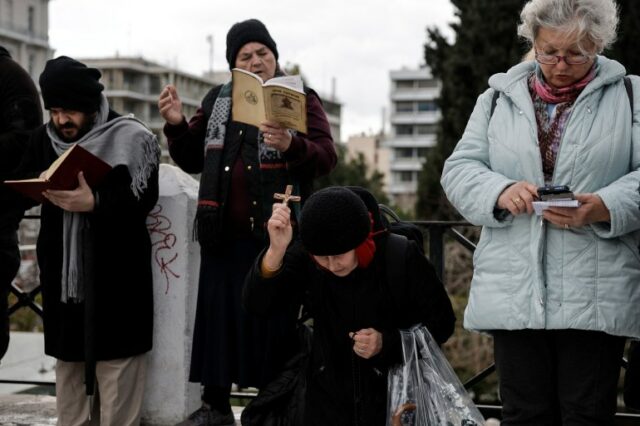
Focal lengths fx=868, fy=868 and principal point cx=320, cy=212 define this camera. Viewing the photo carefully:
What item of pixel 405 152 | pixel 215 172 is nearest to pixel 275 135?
pixel 215 172

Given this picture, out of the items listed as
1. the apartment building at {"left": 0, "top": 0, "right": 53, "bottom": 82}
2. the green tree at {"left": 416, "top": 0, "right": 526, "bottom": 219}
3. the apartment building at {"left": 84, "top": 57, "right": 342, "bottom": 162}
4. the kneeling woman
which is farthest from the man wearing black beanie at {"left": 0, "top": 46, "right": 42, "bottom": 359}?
the apartment building at {"left": 84, "top": 57, "right": 342, "bottom": 162}

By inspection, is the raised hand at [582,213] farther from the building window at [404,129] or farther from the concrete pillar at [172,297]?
the building window at [404,129]

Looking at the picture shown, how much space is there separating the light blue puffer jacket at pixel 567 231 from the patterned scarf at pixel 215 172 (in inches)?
43.2

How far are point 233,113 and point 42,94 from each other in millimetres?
804

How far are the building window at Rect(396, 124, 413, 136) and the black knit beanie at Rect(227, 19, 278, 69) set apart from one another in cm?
11502

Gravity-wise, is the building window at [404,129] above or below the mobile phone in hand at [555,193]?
above

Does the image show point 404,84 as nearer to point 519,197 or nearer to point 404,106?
point 404,106

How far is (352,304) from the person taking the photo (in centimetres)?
316

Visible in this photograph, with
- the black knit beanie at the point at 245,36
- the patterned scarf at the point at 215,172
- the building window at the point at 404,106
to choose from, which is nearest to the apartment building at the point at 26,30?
the building window at the point at 404,106

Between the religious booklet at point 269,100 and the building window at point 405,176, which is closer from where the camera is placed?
the religious booklet at point 269,100

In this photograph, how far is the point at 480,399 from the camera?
12367mm

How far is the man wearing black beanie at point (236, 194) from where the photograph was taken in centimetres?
376

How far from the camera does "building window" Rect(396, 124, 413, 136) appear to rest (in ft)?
388

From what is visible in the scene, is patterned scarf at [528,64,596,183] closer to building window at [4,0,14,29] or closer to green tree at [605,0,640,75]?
green tree at [605,0,640,75]
